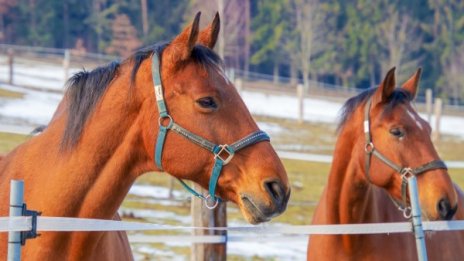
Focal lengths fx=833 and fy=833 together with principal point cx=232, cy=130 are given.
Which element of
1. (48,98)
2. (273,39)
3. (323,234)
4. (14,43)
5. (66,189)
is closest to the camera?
(66,189)

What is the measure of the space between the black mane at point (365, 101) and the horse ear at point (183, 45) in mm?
2476

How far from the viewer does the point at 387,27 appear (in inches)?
1837

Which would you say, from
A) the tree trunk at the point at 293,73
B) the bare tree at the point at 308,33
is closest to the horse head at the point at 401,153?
the bare tree at the point at 308,33

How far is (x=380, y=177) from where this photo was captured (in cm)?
564

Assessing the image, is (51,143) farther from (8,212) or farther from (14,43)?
(14,43)

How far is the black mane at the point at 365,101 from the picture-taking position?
5.80m

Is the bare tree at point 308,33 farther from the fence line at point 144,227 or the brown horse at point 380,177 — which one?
the fence line at point 144,227

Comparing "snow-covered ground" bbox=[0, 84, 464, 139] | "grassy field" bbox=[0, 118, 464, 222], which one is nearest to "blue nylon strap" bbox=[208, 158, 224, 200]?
"grassy field" bbox=[0, 118, 464, 222]

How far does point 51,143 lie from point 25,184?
0.22 meters

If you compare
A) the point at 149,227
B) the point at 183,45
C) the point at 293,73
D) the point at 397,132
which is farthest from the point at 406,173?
the point at 293,73

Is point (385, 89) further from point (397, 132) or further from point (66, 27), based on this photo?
point (66, 27)

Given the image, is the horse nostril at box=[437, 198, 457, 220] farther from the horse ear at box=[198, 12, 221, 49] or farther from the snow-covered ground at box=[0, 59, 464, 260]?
the horse ear at box=[198, 12, 221, 49]

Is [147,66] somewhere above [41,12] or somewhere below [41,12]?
below

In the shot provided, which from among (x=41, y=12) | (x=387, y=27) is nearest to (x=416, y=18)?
(x=387, y=27)
